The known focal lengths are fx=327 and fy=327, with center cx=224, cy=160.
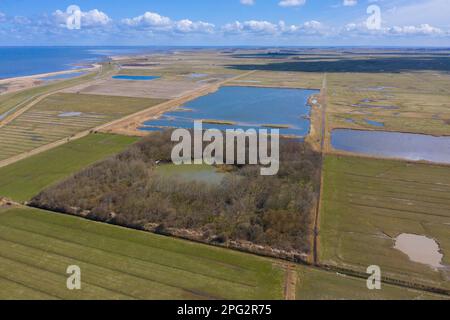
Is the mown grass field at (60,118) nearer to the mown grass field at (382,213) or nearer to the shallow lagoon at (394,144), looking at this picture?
the mown grass field at (382,213)

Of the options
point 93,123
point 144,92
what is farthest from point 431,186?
point 144,92

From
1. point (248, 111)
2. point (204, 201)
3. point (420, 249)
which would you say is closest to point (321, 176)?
point (420, 249)

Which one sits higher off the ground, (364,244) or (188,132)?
(188,132)

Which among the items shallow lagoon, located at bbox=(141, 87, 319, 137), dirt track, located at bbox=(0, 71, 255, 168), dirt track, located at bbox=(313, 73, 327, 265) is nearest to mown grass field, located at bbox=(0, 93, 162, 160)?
dirt track, located at bbox=(0, 71, 255, 168)

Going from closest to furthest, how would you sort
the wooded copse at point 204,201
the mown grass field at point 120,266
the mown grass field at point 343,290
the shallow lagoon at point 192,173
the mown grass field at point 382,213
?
1. the mown grass field at point 343,290
2. the mown grass field at point 120,266
3. the mown grass field at point 382,213
4. the wooded copse at point 204,201
5. the shallow lagoon at point 192,173

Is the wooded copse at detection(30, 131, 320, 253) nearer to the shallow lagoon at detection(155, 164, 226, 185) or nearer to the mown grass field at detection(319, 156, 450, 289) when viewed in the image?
the shallow lagoon at detection(155, 164, 226, 185)

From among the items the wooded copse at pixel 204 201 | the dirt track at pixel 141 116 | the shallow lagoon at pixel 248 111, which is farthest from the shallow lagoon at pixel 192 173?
the shallow lagoon at pixel 248 111

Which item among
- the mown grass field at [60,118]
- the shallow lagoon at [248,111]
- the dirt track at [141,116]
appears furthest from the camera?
the shallow lagoon at [248,111]
